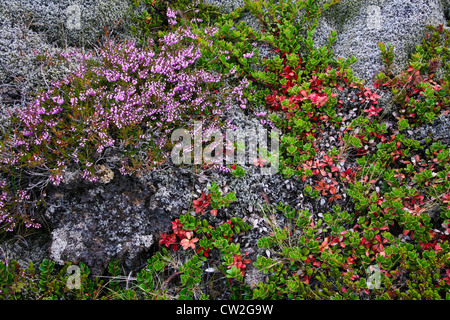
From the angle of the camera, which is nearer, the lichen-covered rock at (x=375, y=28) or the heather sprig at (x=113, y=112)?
the heather sprig at (x=113, y=112)

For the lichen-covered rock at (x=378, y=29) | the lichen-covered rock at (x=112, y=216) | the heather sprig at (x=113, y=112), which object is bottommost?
the lichen-covered rock at (x=112, y=216)


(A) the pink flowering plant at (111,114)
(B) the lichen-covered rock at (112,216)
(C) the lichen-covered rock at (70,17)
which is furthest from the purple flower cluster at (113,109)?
(C) the lichen-covered rock at (70,17)

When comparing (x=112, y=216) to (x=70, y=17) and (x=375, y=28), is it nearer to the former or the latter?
(x=70, y=17)

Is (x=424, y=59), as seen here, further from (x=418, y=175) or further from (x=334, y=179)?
(x=334, y=179)

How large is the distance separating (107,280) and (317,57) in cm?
363

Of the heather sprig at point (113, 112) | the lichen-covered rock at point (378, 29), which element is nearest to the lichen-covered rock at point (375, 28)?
the lichen-covered rock at point (378, 29)

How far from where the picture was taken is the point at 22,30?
152 inches

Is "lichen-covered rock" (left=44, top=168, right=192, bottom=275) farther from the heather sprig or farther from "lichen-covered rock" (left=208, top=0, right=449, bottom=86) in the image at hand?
"lichen-covered rock" (left=208, top=0, right=449, bottom=86)

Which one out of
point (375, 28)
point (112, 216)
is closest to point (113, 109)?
point (112, 216)

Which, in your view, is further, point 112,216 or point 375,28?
point 375,28

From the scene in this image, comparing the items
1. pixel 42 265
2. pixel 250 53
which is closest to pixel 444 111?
pixel 250 53

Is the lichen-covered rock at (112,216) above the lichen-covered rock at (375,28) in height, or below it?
below

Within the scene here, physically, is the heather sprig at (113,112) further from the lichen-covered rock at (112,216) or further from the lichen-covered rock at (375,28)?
the lichen-covered rock at (375,28)

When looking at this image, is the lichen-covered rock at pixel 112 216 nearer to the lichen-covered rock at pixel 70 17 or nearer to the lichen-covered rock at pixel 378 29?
the lichen-covered rock at pixel 70 17
